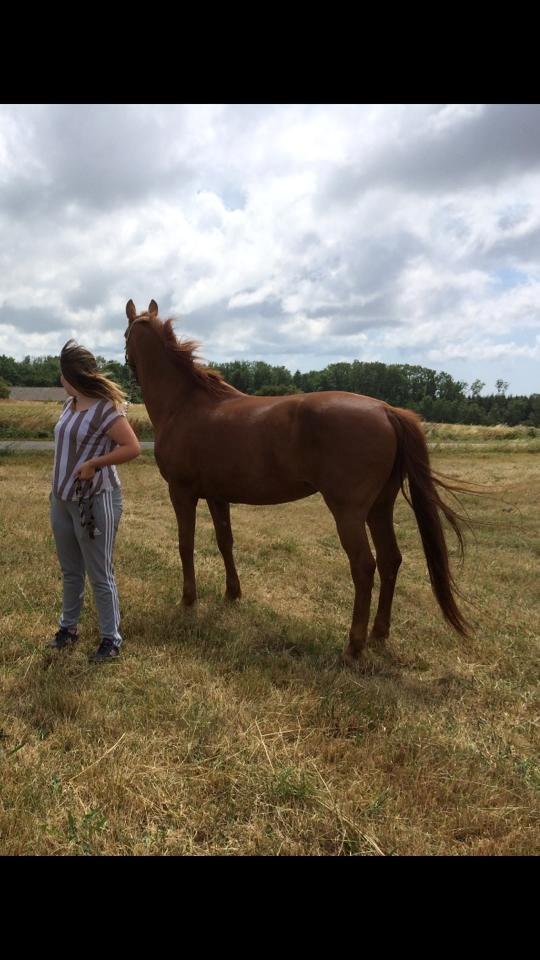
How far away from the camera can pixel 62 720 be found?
2.88 meters

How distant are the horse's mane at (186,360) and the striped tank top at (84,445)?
1.50 metres

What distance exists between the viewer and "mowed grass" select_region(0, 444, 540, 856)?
7.03 feet

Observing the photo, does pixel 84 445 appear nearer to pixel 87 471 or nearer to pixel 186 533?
pixel 87 471

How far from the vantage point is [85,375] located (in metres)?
3.54

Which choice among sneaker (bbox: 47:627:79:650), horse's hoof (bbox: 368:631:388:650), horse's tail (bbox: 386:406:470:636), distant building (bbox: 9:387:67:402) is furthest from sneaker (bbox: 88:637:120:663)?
distant building (bbox: 9:387:67:402)

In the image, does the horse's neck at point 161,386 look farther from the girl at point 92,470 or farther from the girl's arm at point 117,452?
the girl's arm at point 117,452

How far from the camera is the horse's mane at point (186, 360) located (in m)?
4.98

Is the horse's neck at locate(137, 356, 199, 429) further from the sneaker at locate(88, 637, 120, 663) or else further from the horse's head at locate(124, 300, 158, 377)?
the sneaker at locate(88, 637, 120, 663)

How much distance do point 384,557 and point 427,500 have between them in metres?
0.64

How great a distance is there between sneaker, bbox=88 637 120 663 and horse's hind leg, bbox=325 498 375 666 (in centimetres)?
173

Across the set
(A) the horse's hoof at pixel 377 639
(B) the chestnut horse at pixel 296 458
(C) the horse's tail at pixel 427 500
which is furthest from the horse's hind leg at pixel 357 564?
(C) the horse's tail at pixel 427 500

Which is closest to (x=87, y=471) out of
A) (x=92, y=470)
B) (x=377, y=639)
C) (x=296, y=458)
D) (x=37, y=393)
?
(x=92, y=470)
